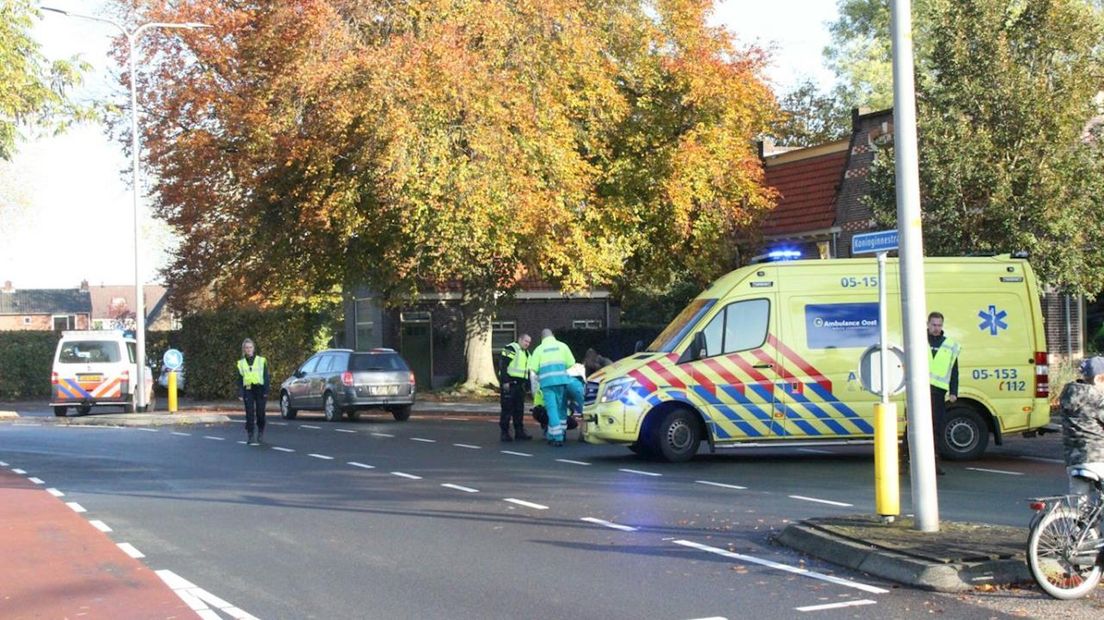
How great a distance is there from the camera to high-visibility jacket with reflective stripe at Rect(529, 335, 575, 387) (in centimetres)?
1952

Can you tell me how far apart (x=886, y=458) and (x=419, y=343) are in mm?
34920

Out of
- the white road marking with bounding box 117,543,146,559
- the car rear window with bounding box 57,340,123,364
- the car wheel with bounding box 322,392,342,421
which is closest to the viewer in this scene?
the white road marking with bounding box 117,543,146,559

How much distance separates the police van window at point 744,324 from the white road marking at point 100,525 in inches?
315

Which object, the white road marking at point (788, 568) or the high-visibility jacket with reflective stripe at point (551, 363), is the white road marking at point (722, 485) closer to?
the white road marking at point (788, 568)

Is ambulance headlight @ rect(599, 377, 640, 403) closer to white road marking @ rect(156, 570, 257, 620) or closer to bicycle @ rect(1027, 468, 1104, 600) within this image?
white road marking @ rect(156, 570, 257, 620)

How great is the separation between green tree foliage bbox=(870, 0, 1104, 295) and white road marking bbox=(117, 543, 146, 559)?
1572cm

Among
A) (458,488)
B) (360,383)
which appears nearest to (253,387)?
(360,383)

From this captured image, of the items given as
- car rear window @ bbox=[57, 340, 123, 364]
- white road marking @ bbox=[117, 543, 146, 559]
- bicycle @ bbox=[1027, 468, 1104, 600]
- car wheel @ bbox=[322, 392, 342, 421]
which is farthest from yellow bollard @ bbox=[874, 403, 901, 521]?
car rear window @ bbox=[57, 340, 123, 364]

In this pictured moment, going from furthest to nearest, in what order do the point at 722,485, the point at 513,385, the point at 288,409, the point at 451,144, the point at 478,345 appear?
the point at 478,345 → the point at 288,409 → the point at 451,144 → the point at 513,385 → the point at 722,485

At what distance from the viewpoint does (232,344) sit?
129ft

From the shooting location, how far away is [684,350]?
16.4m

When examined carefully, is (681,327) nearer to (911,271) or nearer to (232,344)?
(911,271)

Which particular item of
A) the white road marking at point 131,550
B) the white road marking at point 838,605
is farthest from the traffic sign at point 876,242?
the white road marking at point 131,550

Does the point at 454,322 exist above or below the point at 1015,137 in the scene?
below
